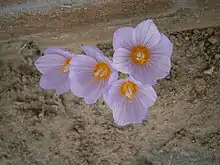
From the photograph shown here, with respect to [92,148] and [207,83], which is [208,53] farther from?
[92,148]

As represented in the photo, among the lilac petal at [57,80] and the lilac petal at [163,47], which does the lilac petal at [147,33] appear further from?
the lilac petal at [57,80]

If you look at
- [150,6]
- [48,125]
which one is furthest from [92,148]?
[150,6]

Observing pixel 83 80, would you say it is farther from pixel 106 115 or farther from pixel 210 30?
pixel 210 30

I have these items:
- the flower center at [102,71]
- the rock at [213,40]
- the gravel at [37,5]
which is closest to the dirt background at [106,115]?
the rock at [213,40]

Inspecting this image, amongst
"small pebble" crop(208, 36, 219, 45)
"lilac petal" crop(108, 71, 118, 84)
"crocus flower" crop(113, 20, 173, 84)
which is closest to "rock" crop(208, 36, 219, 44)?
"small pebble" crop(208, 36, 219, 45)

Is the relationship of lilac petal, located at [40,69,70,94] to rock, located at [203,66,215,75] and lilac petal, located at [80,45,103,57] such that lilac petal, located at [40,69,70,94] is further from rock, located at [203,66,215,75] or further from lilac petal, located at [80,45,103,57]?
rock, located at [203,66,215,75]

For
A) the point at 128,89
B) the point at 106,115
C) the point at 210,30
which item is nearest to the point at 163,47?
the point at 128,89
